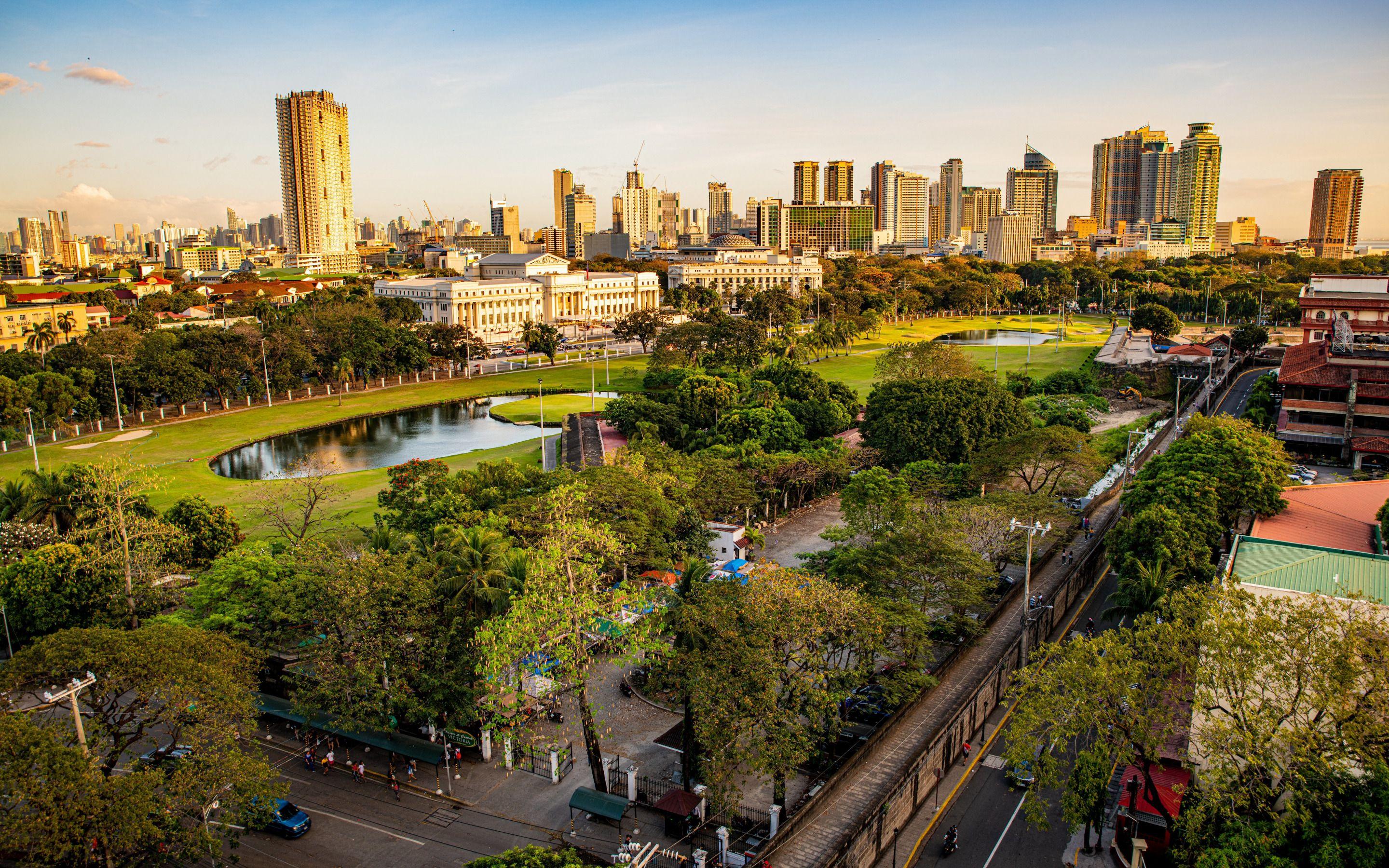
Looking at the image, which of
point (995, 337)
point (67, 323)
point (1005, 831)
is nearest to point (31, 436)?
point (67, 323)

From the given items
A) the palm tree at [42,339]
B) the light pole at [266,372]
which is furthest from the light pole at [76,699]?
the palm tree at [42,339]

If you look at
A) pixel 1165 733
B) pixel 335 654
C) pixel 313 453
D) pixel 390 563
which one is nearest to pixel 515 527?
pixel 390 563

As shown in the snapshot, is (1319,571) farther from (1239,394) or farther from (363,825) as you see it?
(1239,394)

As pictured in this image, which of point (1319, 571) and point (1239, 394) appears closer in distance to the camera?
point (1319, 571)

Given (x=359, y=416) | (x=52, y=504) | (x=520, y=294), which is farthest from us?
(x=520, y=294)

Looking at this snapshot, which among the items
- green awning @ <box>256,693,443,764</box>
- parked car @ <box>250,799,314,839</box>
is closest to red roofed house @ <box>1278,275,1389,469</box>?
green awning @ <box>256,693,443,764</box>

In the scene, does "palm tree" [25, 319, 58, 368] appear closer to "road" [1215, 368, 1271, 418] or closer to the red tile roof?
the red tile roof
